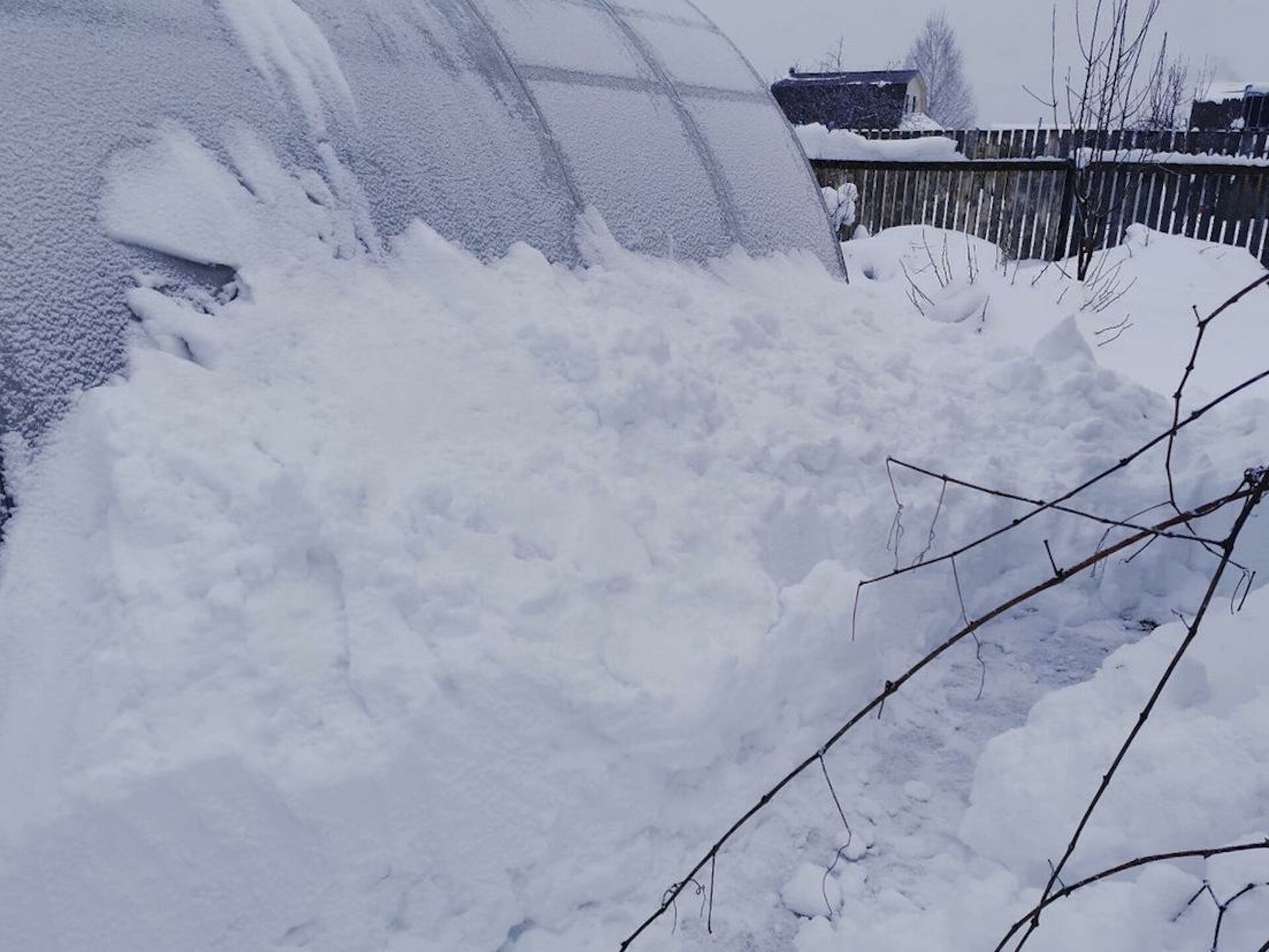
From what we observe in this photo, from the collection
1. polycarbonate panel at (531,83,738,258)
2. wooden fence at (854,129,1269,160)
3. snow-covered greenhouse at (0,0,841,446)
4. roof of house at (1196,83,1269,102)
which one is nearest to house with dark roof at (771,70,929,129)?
roof of house at (1196,83,1269,102)

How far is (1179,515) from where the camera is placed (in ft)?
4.62

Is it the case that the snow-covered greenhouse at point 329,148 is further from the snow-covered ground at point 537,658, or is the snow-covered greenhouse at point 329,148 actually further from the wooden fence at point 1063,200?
the wooden fence at point 1063,200

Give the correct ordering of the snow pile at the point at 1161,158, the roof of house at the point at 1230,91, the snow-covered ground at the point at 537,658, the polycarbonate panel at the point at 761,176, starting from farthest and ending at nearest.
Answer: the roof of house at the point at 1230,91 < the snow pile at the point at 1161,158 < the polycarbonate panel at the point at 761,176 < the snow-covered ground at the point at 537,658

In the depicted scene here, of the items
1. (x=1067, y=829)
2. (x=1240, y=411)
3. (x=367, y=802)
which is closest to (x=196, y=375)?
(x=367, y=802)

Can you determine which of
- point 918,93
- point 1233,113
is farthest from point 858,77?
point 1233,113

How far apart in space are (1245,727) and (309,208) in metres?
3.24

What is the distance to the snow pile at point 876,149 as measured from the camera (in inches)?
468

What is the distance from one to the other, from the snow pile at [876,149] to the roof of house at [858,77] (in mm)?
22402

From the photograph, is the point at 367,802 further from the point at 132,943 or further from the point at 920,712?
the point at 920,712

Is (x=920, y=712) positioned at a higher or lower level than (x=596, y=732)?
lower

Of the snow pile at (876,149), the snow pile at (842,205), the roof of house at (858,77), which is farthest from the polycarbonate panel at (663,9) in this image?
the roof of house at (858,77)

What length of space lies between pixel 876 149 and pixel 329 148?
9.88 m

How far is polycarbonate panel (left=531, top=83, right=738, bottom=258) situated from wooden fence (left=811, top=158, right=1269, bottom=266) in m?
7.16

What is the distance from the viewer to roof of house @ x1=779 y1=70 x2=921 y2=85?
33.8 metres
